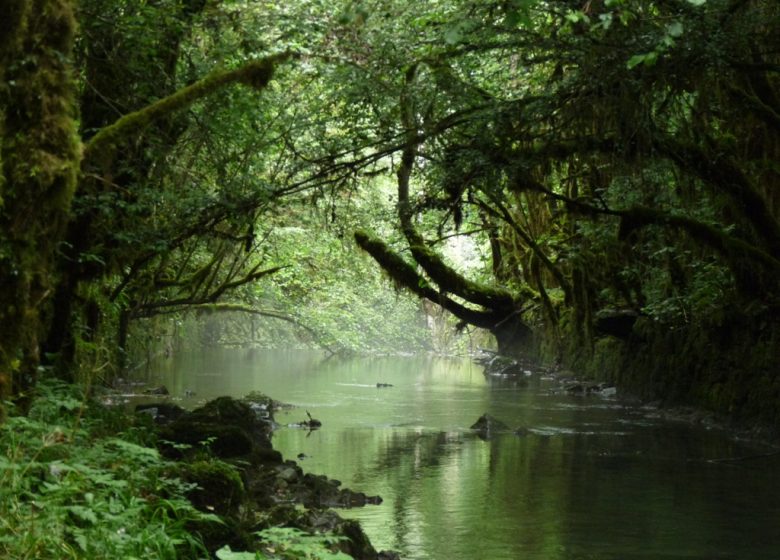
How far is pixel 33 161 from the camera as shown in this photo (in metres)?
5.32

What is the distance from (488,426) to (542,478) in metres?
4.39

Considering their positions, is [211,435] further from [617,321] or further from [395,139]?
[617,321]

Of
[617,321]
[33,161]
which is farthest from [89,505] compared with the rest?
[617,321]

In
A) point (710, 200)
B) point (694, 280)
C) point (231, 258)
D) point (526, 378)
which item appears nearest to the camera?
point (710, 200)

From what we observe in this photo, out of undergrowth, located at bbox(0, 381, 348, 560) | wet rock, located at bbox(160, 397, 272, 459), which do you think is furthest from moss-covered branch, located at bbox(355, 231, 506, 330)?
undergrowth, located at bbox(0, 381, 348, 560)

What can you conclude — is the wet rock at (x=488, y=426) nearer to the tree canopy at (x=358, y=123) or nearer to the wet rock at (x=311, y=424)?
the wet rock at (x=311, y=424)

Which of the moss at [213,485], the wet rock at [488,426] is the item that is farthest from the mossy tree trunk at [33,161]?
the wet rock at [488,426]

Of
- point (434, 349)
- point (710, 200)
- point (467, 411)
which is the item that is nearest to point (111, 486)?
point (710, 200)

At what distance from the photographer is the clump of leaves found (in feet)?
14.4

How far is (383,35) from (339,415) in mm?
9304

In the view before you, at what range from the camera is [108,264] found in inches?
450

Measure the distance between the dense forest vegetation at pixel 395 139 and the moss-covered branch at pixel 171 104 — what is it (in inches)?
0.7

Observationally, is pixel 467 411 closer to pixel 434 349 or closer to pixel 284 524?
pixel 284 524

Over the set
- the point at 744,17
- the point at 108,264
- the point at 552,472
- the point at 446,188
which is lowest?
the point at 552,472
